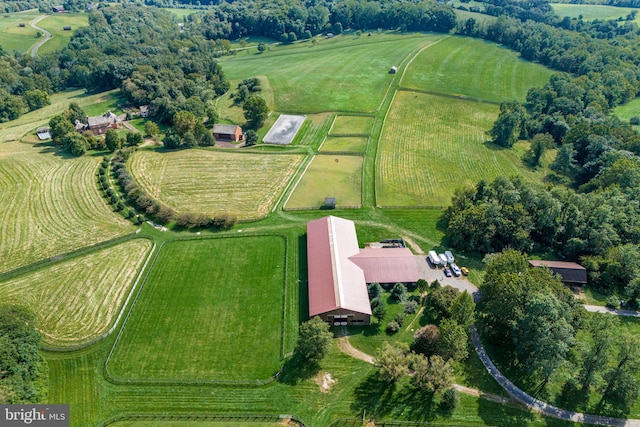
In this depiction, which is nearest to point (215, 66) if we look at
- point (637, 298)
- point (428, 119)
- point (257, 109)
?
point (257, 109)

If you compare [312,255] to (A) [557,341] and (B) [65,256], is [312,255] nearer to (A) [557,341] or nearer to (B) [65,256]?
(A) [557,341]

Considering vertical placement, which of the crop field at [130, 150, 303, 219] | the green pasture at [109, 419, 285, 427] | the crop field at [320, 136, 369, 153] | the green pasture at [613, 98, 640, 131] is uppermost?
the green pasture at [613, 98, 640, 131]

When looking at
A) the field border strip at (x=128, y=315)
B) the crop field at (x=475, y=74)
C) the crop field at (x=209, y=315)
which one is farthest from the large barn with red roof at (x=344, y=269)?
the crop field at (x=475, y=74)

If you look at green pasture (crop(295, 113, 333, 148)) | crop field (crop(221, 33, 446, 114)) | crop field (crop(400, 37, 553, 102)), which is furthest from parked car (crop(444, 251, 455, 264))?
crop field (crop(400, 37, 553, 102))

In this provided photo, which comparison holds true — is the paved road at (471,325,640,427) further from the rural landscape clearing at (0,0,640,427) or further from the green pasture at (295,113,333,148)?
the green pasture at (295,113,333,148)

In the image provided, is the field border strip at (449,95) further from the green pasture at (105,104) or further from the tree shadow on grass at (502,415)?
the tree shadow on grass at (502,415)

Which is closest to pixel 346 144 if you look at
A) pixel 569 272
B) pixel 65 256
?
pixel 569 272
